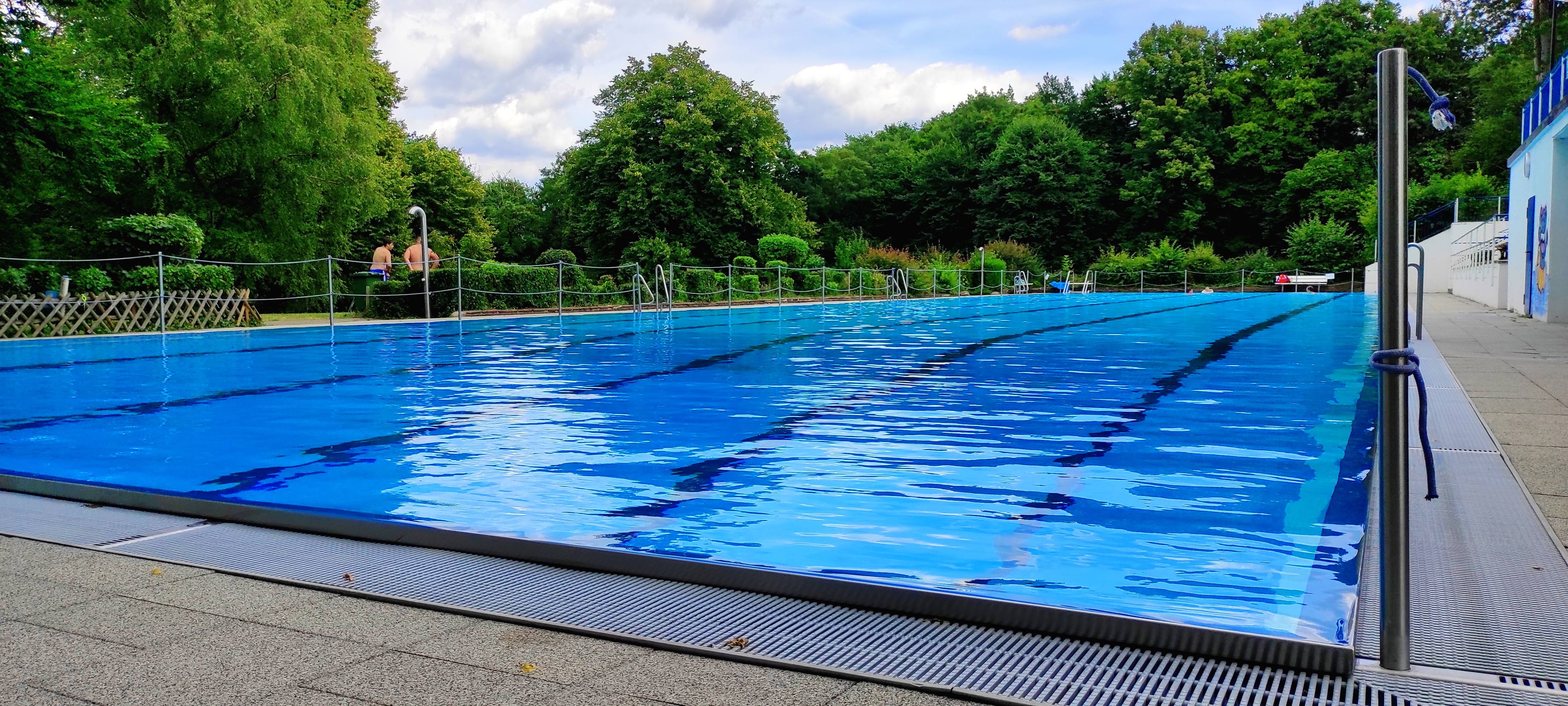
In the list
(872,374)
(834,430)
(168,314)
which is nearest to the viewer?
(834,430)

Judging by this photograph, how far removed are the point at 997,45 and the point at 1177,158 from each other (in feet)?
31.1

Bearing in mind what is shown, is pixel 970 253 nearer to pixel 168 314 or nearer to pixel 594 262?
pixel 594 262

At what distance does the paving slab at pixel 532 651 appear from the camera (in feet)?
6.90

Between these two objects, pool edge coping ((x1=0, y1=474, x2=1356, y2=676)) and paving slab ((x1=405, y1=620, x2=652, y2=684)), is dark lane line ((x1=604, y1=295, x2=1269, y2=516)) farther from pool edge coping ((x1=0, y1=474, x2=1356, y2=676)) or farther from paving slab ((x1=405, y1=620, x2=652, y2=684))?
paving slab ((x1=405, y1=620, x2=652, y2=684))

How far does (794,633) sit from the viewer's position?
237 centimetres

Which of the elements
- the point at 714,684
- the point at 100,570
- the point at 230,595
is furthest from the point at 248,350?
the point at 714,684

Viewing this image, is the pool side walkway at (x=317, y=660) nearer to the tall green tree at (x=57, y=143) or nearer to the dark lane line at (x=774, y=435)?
the dark lane line at (x=774, y=435)

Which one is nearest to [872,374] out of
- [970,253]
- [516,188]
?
[970,253]

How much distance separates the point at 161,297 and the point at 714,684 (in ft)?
52.3

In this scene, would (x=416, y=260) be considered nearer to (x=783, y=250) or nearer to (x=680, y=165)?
(x=783, y=250)

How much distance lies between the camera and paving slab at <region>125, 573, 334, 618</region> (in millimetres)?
2512

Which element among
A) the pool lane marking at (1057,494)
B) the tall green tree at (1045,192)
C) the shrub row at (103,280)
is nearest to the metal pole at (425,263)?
the shrub row at (103,280)

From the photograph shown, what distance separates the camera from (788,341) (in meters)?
13.4

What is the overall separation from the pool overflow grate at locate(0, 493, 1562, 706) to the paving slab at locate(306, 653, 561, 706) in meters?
0.30
